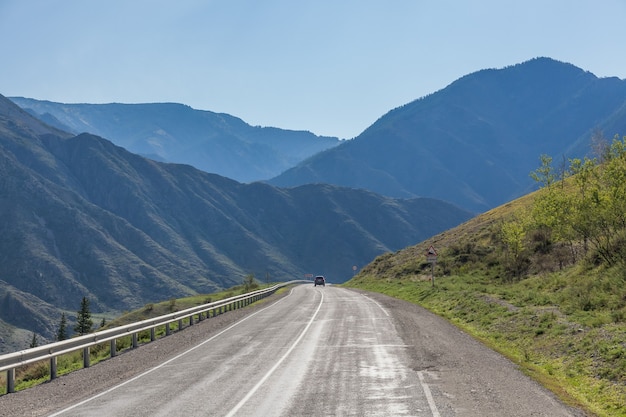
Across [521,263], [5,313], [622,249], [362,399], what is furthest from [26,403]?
[5,313]

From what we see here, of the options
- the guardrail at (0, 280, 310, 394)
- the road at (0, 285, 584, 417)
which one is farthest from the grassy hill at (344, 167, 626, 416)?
the guardrail at (0, 280, 310, 394)

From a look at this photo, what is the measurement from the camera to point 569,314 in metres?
20.0

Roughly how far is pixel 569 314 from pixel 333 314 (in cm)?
1278

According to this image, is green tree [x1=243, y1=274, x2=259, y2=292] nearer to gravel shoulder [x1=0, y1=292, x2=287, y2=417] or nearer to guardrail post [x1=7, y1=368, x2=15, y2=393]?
gravel shoulder [x1=0, y1=292, x2=287, y2=417]

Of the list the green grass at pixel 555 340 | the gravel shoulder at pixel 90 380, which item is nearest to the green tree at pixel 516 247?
the green grass at pixel 555 340

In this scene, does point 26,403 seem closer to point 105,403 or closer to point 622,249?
point 105,403

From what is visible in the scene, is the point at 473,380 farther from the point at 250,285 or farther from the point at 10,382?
the point at 250,285

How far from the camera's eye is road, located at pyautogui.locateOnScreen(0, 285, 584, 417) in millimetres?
10070

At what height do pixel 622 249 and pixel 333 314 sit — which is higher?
pixel 622 249

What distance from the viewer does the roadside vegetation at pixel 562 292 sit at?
13.1 m

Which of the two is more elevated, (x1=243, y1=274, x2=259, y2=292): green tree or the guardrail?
(x1=243, y1=274, x2=259, y2=292): green tree

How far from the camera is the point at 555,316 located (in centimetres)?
1950

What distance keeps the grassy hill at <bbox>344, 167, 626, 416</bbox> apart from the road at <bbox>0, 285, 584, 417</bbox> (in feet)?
3.38

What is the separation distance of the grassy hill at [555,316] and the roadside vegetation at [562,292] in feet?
0.13
